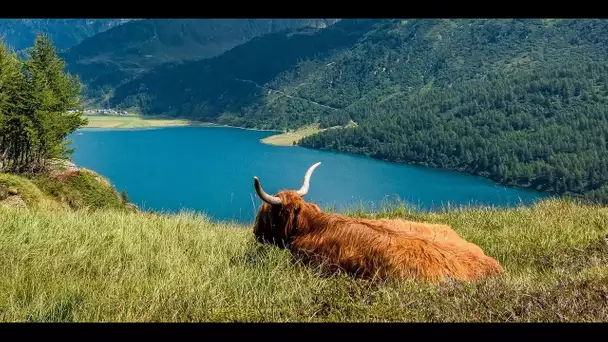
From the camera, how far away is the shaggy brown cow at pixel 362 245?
5.24m

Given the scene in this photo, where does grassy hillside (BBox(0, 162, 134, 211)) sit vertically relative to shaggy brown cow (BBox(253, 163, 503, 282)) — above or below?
below

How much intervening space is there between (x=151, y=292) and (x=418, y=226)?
13.6ft

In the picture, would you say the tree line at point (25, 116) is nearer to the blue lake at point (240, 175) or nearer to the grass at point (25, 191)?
the grass at point (25, 191)

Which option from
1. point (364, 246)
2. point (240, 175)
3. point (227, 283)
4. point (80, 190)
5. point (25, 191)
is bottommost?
point (240, 175)

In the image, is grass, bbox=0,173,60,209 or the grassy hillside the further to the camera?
the grassy hillside

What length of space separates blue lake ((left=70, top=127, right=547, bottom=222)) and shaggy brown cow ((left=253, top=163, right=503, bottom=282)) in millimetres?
51175

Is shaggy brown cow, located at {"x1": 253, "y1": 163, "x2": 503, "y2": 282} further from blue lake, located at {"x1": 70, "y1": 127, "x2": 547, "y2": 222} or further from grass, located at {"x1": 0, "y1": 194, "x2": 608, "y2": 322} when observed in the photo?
blue lake, located at {"x1": 70, "y1": 127, "x2": 547, "y2": 222}

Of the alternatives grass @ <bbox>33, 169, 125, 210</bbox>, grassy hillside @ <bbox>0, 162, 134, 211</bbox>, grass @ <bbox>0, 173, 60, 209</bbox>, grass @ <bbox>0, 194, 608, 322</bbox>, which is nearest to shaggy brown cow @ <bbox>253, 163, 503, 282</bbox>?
grass @ <bbox>0, 194, 608, 322</bbox>

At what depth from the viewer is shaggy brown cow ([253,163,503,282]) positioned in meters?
5.24

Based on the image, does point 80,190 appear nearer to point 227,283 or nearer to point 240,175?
point 227,283

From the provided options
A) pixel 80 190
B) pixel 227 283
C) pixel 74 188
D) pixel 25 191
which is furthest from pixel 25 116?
pixel 227 283

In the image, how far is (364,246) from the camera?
219 inches

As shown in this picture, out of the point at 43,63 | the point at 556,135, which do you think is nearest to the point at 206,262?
the point at 43,63

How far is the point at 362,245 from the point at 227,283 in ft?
6.16
